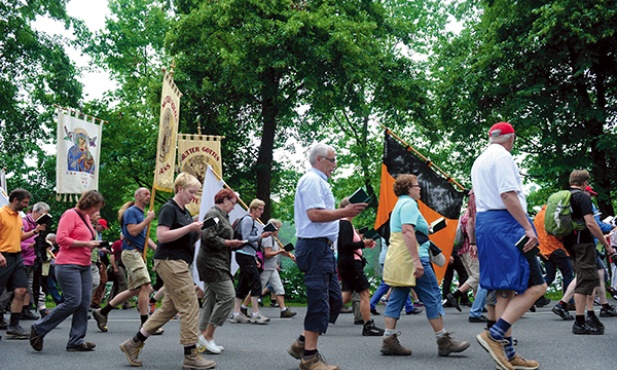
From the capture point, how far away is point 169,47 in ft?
74.2

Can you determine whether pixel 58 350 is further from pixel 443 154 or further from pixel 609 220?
pixel 443 154

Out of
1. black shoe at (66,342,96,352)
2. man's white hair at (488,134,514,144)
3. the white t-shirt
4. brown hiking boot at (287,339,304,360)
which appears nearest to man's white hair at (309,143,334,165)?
the white t-shirt

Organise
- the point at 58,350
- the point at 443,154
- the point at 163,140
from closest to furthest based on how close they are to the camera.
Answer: the point at 58,350 → the point at 163,140 → the point at 443,154

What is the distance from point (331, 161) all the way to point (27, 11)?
22.7m

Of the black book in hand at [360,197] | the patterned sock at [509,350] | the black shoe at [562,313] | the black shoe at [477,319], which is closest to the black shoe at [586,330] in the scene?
the black shoe at [562,313]

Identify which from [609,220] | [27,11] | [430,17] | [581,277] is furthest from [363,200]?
[430,17]

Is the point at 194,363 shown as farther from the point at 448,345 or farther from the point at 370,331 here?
the point at 370,331

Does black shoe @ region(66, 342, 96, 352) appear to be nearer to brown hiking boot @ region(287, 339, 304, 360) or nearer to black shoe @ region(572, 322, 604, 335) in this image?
→ brown hiking boot @ region(287, 339, 304, 360)

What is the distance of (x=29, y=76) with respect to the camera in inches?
1017

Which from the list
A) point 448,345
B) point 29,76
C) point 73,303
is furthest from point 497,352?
Answer: point 29,76

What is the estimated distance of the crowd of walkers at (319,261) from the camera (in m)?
6.16

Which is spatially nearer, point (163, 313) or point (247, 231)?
point (163, 313)

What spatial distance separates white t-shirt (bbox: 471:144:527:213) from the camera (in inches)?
241

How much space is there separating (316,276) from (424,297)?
1.74 m
